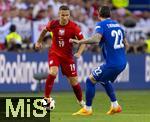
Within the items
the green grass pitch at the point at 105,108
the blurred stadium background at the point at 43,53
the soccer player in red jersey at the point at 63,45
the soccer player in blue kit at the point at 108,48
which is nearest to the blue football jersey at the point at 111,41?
the soccer player in blue kit at the point at 108,48

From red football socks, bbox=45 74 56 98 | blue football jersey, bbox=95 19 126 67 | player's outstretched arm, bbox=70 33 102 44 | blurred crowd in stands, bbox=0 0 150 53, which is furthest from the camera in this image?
blurred crowd in stands, bbox=0 0 150 53

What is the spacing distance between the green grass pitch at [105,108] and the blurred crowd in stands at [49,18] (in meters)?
2.33

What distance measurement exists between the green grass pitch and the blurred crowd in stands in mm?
2333

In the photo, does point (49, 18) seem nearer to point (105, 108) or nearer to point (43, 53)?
point (43, 53)

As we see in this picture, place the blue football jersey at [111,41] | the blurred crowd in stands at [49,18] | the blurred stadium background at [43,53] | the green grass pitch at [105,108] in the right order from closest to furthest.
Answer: the green grass pitch at [105,108], the blue football jersey at [111,41], the blurred stadium background at [43,53], the blurred crowd in stands at [49,18]

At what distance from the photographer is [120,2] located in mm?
27547

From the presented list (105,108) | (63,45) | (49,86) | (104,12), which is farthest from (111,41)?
(105,108)

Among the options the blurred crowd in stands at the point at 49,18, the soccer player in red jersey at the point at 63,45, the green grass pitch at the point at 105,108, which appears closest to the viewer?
the green grass pitch at the point at 105,108

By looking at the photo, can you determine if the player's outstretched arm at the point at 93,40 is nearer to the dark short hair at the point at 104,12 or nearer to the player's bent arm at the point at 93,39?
the player's bent arm at the point at 93,39

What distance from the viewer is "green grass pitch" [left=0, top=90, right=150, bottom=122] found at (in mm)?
14484

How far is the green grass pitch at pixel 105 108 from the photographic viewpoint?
1448 centimetres

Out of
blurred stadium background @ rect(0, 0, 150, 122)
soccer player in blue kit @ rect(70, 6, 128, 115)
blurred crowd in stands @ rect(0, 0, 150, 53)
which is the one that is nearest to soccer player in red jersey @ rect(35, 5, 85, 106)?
soccer player in blue kit @ rect(70, 6, 128, 115)

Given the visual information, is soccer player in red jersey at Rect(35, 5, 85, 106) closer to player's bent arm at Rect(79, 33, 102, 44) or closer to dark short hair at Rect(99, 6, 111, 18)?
dark short hair at Rect(99, 6, 111, 18)

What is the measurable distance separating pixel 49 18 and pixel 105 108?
804cm
